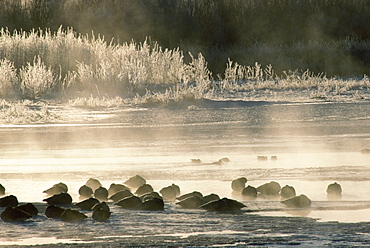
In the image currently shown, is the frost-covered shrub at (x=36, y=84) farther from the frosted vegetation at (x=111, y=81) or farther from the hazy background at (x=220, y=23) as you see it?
the hazy background at (x=220, y=23)

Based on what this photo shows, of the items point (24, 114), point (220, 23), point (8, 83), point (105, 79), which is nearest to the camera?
point (24, 114)

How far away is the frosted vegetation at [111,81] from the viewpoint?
15.7 m

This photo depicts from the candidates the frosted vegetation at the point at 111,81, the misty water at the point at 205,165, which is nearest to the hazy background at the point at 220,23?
Answer: the frosted vegetation at the point at 111,81

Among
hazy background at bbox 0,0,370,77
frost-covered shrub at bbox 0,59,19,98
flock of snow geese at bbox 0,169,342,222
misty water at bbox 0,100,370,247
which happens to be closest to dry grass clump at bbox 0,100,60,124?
misty water at bbox 0,100,370,247

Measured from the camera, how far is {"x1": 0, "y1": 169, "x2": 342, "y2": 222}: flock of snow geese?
468 centimetres

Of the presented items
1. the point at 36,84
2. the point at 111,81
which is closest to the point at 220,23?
the point at 111,81

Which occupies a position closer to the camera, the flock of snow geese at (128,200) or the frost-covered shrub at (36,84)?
the flock of snow geese at (128,200)

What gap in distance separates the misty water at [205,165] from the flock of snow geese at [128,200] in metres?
0.09

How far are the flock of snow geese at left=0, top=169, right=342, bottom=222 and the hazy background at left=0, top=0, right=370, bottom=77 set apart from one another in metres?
18.8

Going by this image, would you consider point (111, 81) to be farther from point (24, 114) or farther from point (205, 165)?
point (205, 165)

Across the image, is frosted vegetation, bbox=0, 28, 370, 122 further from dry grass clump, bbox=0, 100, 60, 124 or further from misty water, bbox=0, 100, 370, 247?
misty water, bbox=0, 100, 370, 247

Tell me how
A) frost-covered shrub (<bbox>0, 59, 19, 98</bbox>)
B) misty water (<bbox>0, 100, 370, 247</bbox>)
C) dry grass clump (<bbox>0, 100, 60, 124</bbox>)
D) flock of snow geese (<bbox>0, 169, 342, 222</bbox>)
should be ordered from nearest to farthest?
misty water (<bbox>0, 100, 370, 247</bbox>)
flock of snow geese (<bbox>0, 169, 342, 222</bbox>)
dry grass clump (<bbox>0, 100, 60, 124</bbox>)
frost-covered shrub (<bbox>0, 59, 19, 98</bbox>)

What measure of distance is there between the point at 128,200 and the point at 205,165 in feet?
7.68

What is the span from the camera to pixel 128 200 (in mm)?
5117
